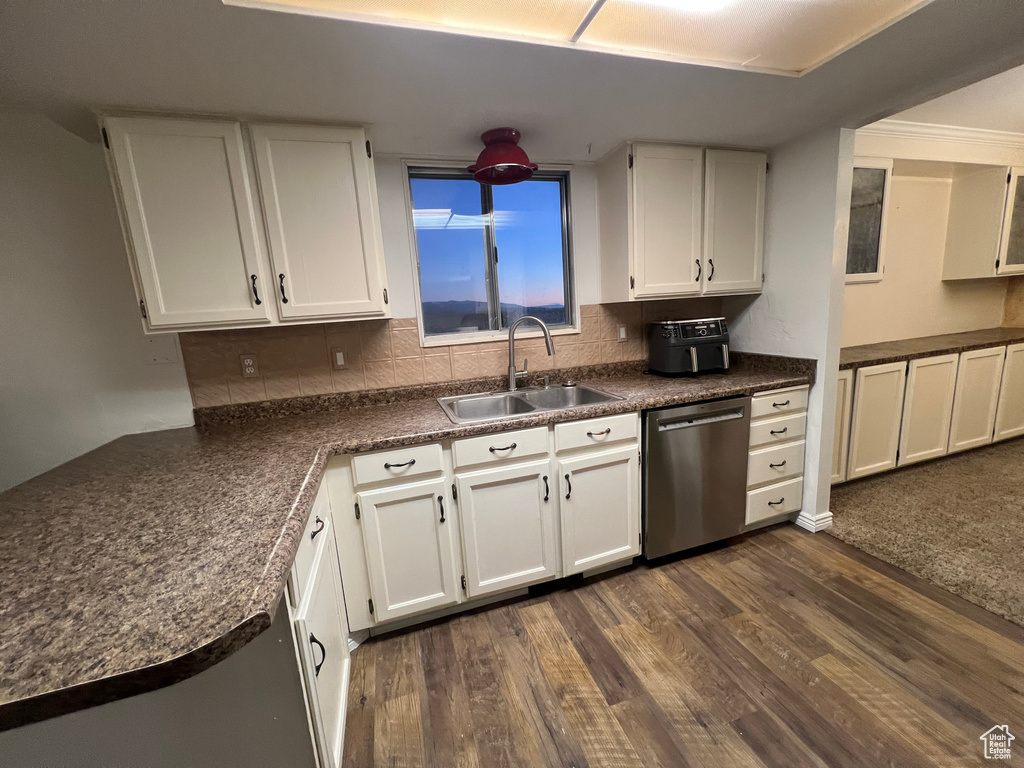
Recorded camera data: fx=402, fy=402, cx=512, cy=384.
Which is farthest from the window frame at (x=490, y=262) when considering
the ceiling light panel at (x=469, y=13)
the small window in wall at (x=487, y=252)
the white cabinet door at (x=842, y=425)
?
the white cabinet door at (x=842, y=425)

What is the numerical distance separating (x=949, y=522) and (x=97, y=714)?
3518 mm

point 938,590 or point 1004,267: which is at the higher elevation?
point 1004,267

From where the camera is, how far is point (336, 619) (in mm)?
1330

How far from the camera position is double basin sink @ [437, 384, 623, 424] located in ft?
6.79

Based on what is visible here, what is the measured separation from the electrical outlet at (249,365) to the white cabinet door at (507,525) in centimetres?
111

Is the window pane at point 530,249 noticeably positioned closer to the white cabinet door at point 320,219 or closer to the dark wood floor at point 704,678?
the white cabinet door at point 320,219

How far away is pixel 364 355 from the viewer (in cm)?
204

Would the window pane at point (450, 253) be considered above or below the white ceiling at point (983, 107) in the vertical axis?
below

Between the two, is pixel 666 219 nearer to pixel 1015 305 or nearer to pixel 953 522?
pixel 953 522

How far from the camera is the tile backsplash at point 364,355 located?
6.01ft

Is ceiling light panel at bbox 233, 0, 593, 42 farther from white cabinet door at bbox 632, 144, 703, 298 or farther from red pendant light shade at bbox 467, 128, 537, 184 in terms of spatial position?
white cabinet door at bbox 632, 144, 703, 298

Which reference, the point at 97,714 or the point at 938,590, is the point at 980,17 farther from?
the point at 97,714

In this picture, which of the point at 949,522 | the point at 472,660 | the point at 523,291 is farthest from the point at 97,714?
the point at 949,522

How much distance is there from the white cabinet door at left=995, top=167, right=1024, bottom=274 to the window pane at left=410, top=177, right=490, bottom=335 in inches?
152
